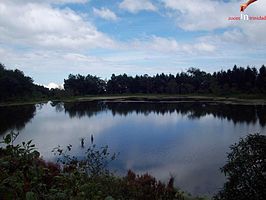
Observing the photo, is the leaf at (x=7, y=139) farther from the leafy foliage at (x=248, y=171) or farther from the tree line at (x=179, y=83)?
the tree line at (x=179, y=83)

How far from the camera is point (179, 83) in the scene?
11069 cm

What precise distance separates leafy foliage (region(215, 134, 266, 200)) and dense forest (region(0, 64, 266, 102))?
75975 millimetres

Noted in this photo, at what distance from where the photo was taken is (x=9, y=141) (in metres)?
2.29

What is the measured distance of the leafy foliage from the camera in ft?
25.5

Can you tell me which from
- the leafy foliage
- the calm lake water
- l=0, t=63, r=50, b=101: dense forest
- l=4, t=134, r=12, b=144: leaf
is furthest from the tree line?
l=4, t=134, r=12, b=144: leaf

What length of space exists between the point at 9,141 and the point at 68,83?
12728 cm

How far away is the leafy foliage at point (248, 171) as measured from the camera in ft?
25.5

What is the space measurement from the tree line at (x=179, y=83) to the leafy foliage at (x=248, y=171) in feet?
249

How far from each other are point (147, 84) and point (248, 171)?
353ft

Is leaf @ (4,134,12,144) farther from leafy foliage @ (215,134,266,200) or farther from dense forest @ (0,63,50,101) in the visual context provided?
dense forest @ (0,63,50,101)

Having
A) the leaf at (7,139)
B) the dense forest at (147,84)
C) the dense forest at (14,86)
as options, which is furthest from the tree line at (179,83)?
the leaf at (7,139)

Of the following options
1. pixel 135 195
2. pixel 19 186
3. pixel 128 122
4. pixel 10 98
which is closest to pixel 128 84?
pixel 10 98

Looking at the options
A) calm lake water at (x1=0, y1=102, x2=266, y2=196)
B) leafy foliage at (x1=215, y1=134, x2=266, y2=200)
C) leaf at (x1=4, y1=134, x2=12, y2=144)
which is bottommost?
calm lake water at (x1=0, y1=102, x2=266, y2=196)

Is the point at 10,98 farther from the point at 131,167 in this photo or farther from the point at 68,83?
the point at 131,167
